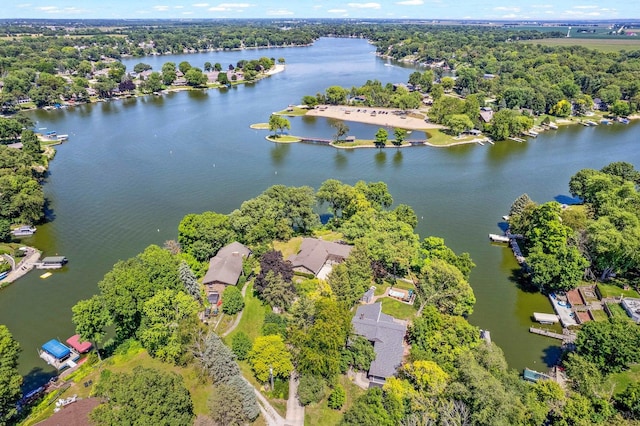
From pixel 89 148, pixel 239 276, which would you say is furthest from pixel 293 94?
pixel 239 276

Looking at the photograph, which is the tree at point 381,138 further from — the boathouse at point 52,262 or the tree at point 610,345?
the boathouse at point 52,262

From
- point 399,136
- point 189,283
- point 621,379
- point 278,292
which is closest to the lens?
point 621,379

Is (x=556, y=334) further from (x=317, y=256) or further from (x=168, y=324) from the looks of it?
(x=168, y=324)

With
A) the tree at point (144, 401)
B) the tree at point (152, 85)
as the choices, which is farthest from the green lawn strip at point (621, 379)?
the tree at point (152, 85)

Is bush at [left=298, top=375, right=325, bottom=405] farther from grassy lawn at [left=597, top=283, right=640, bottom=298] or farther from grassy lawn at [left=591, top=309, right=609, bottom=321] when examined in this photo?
grassy lawn at [left=597, top=283, right=640, bottom=298]

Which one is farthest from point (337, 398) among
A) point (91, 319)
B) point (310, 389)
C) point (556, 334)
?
point (556, 334)

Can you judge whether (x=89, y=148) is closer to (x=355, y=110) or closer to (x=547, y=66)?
(x=355, y=110)

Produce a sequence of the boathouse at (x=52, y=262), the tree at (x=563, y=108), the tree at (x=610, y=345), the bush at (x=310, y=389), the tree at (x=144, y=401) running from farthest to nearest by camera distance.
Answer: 1. the tree at (x=563, y=108)
2. the boathouse at (x=52, y=262)
3. the tree at (x=610, y=345)
4. the bush at (x=310, y=389)
5. the tree at (x=144, y=401)

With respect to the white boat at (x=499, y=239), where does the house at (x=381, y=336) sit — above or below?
above
